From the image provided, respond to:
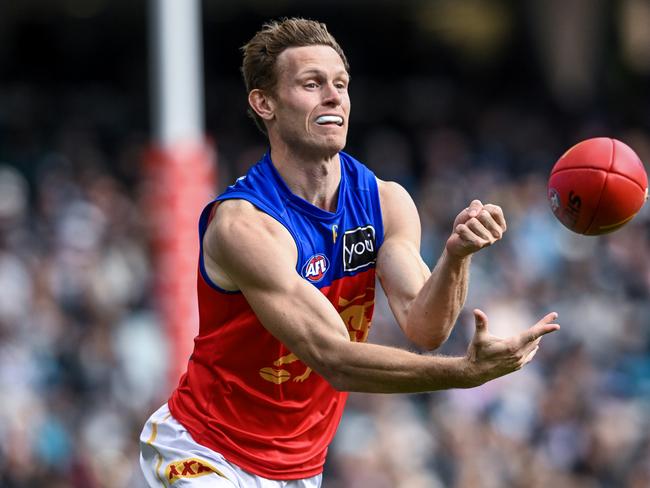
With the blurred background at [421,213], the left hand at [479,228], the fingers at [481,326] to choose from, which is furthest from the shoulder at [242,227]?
the blurred background at [421,213]

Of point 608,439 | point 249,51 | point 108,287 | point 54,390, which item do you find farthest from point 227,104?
point 249,51

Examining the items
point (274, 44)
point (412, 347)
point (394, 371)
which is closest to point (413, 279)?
point (394, 371)

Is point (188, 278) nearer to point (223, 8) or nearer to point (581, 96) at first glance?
point (581, 96)

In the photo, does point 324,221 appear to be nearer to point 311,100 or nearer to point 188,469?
point 311,100

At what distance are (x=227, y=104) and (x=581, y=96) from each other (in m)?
5.32

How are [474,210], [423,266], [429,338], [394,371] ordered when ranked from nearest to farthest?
[394,371] → [474,210] → [429,338] → [423,266]

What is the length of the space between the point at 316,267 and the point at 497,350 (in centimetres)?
110

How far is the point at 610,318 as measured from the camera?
1230 centimetres

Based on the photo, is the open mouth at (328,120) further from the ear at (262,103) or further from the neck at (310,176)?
the ear at (262,103)

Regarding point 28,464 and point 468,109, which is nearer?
point 28,464

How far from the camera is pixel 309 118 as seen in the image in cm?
553

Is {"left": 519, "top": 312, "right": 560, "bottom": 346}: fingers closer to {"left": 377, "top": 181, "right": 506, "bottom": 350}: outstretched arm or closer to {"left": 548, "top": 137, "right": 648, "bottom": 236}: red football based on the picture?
{"left": 377, "top": 181, "right": 506, "bottom": 350}: outstretched arm

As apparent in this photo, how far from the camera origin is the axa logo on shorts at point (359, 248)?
5.59m

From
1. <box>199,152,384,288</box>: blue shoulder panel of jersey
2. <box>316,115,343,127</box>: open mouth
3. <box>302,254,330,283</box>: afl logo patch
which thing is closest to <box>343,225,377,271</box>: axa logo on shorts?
<box>199,152,384,288</box>: blue shoulder panel of jersey
